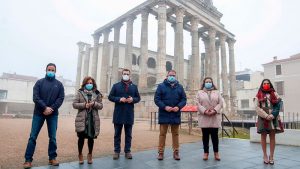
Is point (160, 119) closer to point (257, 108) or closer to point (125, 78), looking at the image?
point (125, 78)

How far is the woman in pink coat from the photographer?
18.6 feet

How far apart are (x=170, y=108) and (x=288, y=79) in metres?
37.9

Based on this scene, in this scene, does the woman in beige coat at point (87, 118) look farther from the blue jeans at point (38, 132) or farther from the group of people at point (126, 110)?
the blue jeans at point (38, 132)

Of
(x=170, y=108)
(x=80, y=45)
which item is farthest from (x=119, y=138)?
(x=80, y=45)

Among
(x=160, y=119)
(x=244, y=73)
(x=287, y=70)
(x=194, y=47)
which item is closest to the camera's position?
(x=160, y=119)

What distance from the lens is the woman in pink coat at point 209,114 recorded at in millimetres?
5676

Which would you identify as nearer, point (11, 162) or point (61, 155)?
point (11, 162)

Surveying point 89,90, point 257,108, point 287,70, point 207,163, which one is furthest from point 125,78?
point 287,70

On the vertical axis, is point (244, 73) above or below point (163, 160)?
above

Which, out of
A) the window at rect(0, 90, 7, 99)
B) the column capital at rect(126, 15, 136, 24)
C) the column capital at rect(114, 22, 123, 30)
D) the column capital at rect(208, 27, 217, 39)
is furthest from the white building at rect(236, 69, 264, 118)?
the window at rect(0, 90, 7, 99)

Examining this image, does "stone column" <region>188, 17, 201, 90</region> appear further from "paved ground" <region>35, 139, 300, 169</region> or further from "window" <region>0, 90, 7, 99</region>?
"window" <region>0, 90, 7, 99</region>

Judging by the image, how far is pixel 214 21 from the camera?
3216cm

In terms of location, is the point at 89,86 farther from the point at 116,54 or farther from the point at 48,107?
the point at 116,54

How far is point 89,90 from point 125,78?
960 millimetres
